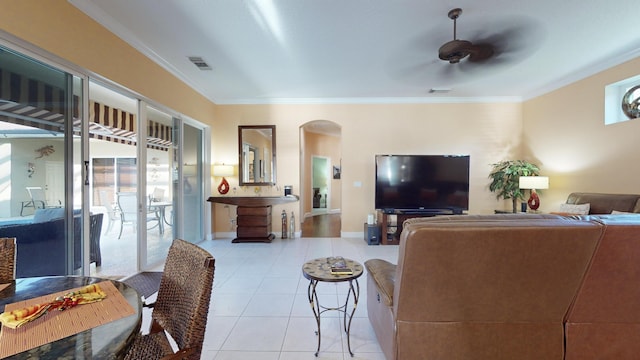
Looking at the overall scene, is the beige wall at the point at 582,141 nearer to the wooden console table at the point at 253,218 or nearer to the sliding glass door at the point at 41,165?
the wooden console table at the point at 253,218

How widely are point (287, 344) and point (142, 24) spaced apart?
3369 mm

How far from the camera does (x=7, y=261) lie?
4.43 ft

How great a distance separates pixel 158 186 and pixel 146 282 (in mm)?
1362

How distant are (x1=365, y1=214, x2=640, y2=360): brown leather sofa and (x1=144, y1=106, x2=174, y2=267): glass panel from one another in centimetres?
353

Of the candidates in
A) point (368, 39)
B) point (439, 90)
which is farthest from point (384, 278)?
point (439, 90)

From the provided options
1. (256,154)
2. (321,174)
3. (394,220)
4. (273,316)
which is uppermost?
(256,154)

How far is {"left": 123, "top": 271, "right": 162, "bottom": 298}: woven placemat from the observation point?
113 inches

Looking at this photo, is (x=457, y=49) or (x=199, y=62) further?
(x=199, y=62)

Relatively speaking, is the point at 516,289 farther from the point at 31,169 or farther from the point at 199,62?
the point at 199,62

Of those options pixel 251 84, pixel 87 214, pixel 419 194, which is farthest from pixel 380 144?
pixel 87 214

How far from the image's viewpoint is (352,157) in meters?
5.35

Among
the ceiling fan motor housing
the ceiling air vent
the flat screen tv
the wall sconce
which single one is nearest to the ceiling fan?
the ceiling fan motor housing

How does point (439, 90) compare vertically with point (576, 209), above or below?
above

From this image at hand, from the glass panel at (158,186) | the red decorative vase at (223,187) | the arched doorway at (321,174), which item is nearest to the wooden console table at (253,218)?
the red decorative vase at (223,187)
